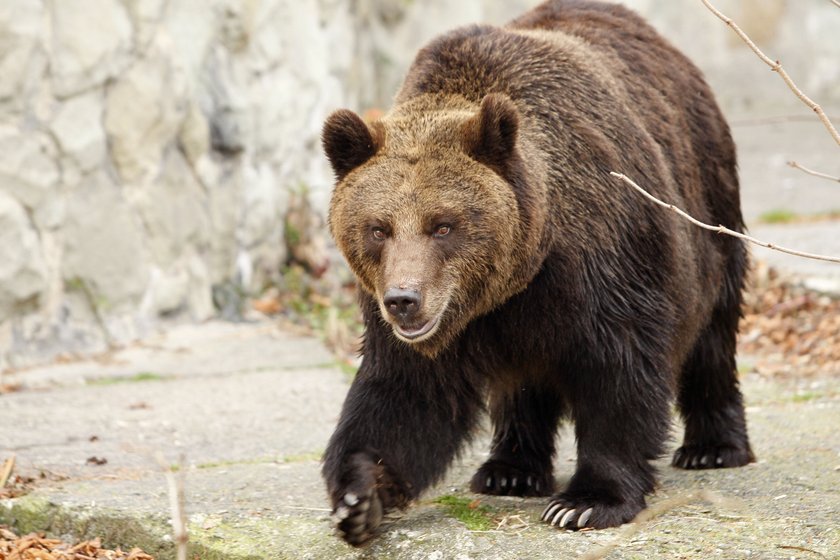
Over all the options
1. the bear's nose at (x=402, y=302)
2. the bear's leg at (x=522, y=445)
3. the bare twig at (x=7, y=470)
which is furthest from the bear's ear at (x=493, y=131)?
the bare twig at (x=7, y=470)

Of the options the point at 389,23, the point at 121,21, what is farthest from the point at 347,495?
the point at 389,23

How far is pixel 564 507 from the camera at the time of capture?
14.0 feet

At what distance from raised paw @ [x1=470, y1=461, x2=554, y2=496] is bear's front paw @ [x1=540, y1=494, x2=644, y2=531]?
0.58 m

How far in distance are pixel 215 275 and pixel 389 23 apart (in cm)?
374

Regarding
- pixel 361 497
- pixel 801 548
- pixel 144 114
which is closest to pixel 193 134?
pixel 144 114

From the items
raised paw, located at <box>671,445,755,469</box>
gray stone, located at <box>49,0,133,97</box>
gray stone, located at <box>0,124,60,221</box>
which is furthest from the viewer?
gray stone, located at <box>49,0,133,97</box>

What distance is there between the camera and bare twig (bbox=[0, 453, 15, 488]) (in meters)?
4.77

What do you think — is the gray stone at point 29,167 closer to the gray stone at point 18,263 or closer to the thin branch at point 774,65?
the gray stone at point 18,263

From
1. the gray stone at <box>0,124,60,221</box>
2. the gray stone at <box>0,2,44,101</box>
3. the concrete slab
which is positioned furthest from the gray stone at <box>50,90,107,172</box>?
the concrete slab

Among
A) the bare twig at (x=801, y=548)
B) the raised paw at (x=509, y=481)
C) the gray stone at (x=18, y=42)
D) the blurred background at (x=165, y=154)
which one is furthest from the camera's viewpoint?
the blurred background at (x=165, y=154)

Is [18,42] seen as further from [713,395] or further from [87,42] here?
[713,395]

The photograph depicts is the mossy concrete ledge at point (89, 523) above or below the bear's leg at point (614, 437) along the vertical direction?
below

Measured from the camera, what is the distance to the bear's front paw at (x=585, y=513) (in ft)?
13.8

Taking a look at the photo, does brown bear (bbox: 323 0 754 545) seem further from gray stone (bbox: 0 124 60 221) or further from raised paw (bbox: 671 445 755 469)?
gray stone (bbox: 0 124 60 221)
